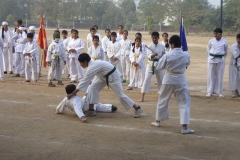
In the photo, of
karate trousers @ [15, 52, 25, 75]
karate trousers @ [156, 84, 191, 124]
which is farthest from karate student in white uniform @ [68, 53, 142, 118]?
karate trousers @ [15, 52, 25, 75]

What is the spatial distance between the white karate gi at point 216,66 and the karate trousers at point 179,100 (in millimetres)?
4295

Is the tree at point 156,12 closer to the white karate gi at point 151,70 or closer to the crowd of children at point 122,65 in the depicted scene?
the crowd of children at point 122,65

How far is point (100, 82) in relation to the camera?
30.8ft

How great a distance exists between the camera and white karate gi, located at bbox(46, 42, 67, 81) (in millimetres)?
Result: 13898

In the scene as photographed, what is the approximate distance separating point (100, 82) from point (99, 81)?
0.10 ft

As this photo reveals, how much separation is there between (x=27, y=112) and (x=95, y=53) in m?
4.21

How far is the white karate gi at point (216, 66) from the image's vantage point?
12.2m

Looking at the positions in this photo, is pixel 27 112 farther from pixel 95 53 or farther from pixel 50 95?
pixel 95 53

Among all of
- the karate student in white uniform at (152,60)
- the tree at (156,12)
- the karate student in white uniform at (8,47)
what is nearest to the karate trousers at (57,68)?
the karate student in white uniform at (8,47)

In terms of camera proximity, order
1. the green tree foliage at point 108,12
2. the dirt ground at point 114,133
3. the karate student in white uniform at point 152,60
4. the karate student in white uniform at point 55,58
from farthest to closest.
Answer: the green tree foliage at point 108,12, the karate student in white uniform at point 55,58, the karate student in white uniform at point 152,60, the dirt ground at point 114,133

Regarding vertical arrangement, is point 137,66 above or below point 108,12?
below

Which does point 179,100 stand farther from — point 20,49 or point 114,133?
point 20,49

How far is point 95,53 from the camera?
1355 cm

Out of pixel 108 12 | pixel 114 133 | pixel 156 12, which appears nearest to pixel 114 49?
pixel 114 133
